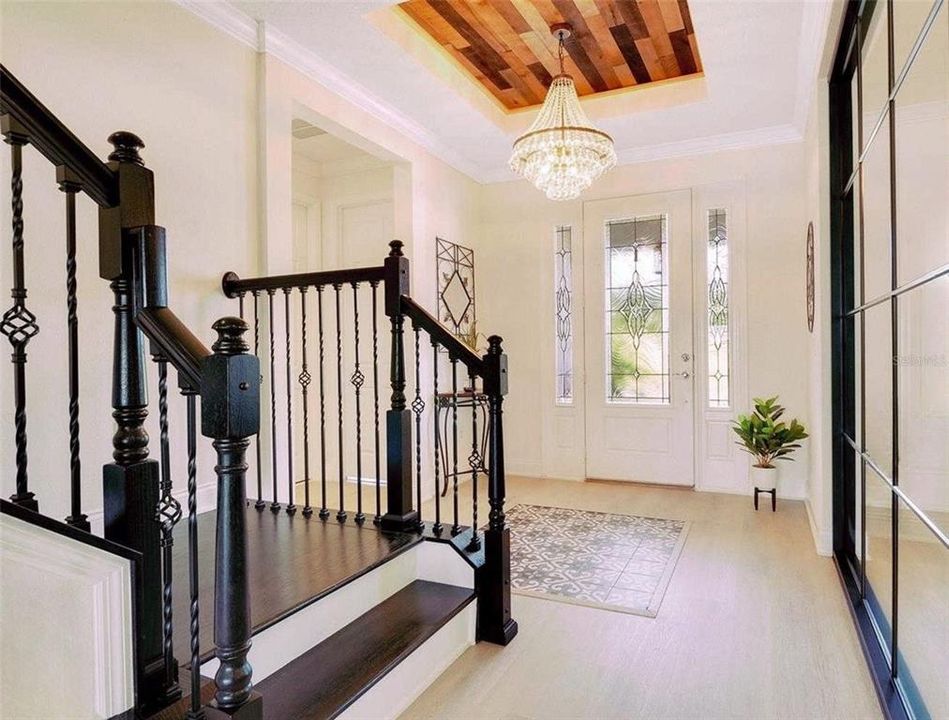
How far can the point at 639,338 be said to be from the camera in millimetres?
4887

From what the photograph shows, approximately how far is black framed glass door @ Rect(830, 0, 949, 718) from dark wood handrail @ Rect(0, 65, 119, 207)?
183 cm

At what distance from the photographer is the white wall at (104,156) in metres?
2.07

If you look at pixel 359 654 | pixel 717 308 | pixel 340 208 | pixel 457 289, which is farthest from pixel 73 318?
pixel 717 308

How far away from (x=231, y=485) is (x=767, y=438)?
12.8 feet

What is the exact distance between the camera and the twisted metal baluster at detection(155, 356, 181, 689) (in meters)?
1.19

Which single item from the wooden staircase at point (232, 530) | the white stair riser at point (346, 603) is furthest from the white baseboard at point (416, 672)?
the white stair riser at point (346, 603)

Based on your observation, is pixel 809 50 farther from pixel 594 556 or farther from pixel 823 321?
pixel 594 556

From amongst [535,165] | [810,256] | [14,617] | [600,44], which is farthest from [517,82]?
→ [14,617]

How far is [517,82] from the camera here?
13.3 feet

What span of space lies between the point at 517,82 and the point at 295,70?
1580 mm

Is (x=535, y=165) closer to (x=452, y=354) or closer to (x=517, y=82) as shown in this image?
(x=517, y=82)

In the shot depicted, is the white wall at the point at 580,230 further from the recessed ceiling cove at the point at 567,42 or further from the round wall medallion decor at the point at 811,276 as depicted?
the recessed ceiling cove at the point at 567,42

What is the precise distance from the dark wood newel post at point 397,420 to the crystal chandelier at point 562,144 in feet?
4.68

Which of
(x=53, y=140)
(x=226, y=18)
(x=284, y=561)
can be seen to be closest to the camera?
(x=53, y=140)
